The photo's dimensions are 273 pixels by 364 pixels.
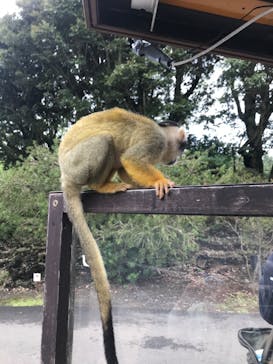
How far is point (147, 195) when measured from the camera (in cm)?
155

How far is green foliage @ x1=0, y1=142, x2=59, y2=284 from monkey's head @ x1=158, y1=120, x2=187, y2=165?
16.8 ft

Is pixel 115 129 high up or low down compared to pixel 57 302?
up

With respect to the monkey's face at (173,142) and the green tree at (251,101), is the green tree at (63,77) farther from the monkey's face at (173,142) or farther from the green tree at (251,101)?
the monkey's face at (173,142)

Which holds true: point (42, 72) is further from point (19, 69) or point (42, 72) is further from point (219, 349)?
point (219, 349)

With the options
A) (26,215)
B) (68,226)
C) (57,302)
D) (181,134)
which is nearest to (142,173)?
(68,226)

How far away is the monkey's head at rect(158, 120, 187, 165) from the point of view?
2510 mm

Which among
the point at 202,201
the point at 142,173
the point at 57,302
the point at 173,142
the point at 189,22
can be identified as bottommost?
the point at 57,302

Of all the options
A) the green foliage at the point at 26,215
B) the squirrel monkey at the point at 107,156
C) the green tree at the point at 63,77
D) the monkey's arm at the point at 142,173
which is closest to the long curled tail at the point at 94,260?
the squirrel monkey at the point at 107,156

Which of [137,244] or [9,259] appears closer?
[137,244]

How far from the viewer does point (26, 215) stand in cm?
772

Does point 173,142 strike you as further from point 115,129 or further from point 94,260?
point 94,260

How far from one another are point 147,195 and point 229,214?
0.39 m

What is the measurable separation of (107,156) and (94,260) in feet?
1.99

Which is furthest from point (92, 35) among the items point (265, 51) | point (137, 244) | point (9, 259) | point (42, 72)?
point (137, 244)
